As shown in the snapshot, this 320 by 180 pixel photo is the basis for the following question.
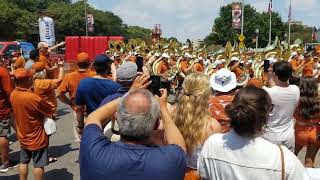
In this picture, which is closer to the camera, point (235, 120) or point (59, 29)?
point (235, 120)

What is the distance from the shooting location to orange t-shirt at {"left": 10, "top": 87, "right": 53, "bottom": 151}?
190 inches

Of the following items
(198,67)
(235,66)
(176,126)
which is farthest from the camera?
(198,67)

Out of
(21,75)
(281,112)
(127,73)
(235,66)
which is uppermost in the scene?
(127,73)

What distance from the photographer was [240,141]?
238 centimetres

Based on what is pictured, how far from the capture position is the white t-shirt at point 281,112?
13.5 feet

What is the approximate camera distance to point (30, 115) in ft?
16.1

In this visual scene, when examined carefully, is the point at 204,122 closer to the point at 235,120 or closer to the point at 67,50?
the point at 235,120

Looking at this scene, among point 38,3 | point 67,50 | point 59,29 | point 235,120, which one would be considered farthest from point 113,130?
point 38,3

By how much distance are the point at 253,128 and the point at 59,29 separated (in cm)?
6613

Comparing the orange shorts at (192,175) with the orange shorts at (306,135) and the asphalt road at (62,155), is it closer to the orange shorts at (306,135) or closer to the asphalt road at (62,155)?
the orange shorts at (306,135)

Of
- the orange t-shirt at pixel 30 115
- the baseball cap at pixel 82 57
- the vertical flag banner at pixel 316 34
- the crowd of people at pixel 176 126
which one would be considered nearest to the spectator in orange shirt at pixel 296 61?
the crowd of people at pixel 176 126

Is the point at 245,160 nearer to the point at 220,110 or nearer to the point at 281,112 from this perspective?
the point at 220,110

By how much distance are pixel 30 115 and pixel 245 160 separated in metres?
3.24

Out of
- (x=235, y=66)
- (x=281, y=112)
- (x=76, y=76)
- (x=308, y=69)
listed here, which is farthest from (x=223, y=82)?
(x=308, y=69)
